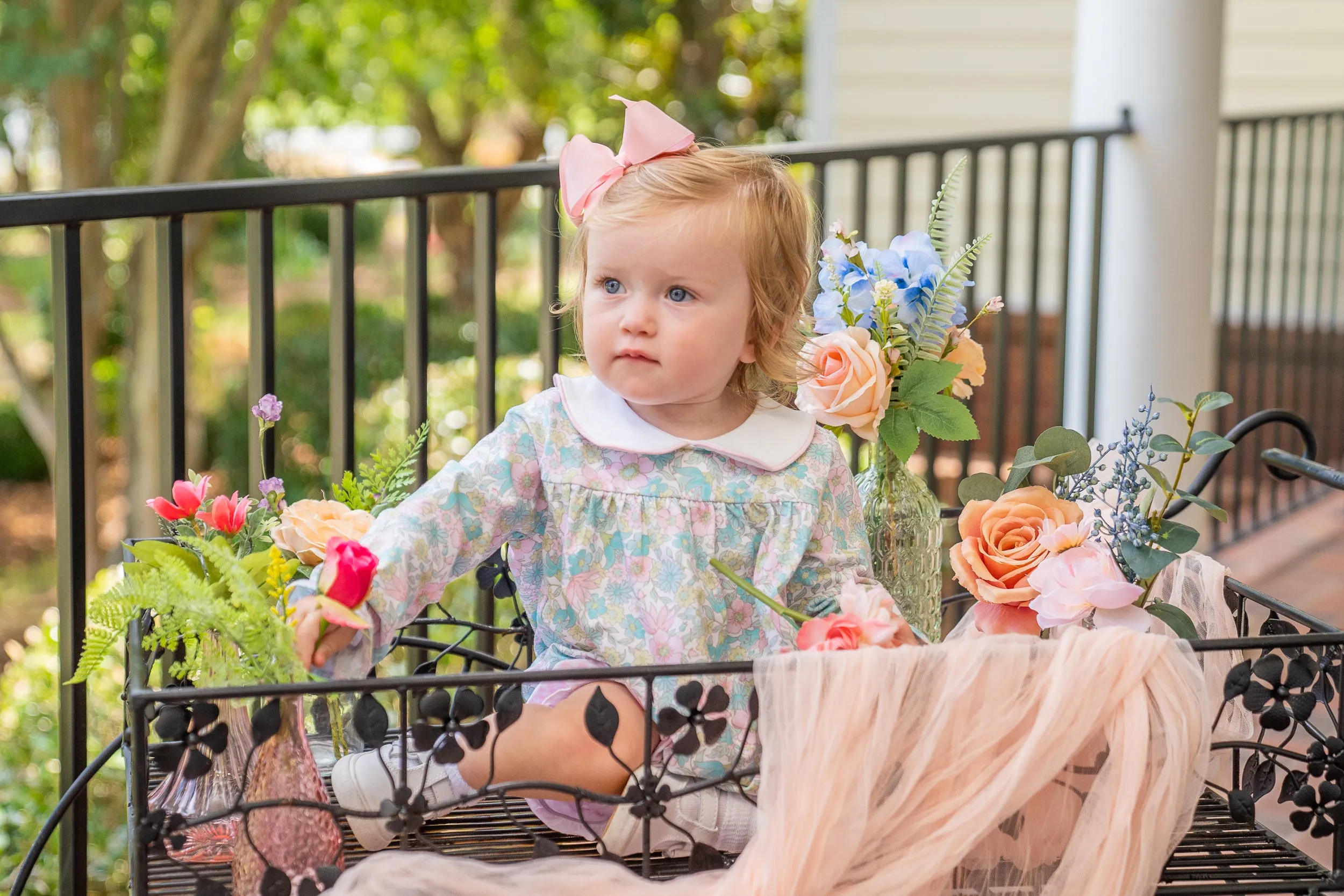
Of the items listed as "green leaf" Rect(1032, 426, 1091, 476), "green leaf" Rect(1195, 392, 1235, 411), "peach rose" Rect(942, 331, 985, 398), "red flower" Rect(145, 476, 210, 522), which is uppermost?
"peach rose" Rect(942, 331, 985, 398)

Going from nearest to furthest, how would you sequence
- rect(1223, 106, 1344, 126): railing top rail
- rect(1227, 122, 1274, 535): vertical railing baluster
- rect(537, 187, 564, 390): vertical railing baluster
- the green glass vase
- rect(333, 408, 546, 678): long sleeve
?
rect(333, 408, 546, 678): long sleeve, the green glass vase, rect(537, 187, 564, 390): vertical railing baluster, rect(1227, 122, 1274, 535): vertical railing baluster, rect(1223, 106, 1344, 126): railing top rail

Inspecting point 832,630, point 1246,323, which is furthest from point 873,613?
point 1246,323

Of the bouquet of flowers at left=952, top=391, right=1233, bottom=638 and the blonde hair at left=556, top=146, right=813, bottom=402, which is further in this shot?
the blonde hair at left=556, top=146, right=813, bottom=402

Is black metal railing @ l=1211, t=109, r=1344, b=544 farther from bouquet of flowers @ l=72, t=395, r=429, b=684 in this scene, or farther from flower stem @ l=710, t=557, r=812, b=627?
bouquet of flowers @ l=72, t=395, r=429, b=684

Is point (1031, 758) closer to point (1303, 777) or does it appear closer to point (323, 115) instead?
point (1303, 777)

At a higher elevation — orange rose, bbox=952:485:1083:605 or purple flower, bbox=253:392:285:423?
purple flower, bbox=253:392:285:423

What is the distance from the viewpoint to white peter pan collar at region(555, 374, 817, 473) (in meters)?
1.53

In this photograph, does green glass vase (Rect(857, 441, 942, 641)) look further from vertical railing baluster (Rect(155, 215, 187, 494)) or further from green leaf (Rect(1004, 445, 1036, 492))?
vertical railing baluster (Rect(155, 215, 187, 494))

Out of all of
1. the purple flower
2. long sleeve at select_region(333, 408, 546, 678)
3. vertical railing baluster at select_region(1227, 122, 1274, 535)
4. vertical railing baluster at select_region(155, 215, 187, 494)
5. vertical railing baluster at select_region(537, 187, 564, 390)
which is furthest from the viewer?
vertical railing baluster at select_region(1227, 122, 1274, 535)

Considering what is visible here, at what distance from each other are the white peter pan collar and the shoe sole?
0.42 m

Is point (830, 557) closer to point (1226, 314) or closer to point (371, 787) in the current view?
point (371, 787)

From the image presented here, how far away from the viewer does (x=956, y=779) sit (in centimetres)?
119

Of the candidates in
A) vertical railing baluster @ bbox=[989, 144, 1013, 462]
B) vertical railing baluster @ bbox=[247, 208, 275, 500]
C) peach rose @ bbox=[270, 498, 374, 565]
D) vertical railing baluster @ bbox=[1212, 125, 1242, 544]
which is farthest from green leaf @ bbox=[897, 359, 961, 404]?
vertical railing baluster @ bbox=[1212, 125, 1242, 544]

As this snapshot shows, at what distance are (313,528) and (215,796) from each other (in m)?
0.29
